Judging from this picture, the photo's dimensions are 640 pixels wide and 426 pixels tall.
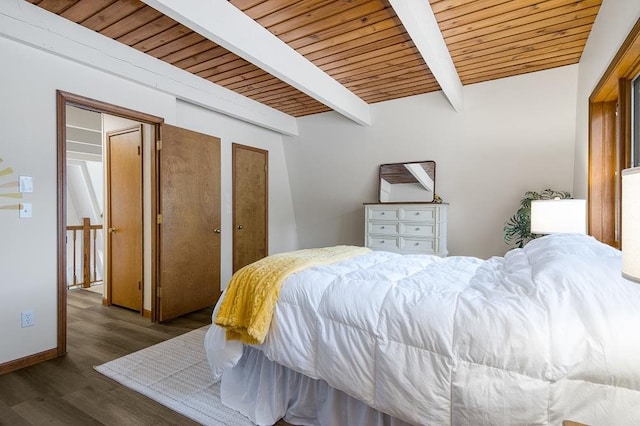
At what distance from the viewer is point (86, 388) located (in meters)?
2.17

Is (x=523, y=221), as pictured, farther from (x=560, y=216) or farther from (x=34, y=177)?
(x=34, y=177)

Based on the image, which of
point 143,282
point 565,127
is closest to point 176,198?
point 143,282

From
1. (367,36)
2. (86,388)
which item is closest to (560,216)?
(367,36)

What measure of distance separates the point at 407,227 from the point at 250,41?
2.68m

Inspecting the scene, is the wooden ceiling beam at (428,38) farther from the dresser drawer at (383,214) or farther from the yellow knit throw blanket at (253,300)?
the yellow knit throw blanket at (253,300)

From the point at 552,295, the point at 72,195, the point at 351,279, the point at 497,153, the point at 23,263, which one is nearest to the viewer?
the point at 552,295

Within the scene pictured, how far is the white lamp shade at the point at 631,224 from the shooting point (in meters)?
0.75

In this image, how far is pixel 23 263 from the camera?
97.5 inches

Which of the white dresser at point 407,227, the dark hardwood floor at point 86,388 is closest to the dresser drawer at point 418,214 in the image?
the white dresser at point 407,227

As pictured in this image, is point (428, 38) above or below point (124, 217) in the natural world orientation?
above

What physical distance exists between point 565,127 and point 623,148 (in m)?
1.44

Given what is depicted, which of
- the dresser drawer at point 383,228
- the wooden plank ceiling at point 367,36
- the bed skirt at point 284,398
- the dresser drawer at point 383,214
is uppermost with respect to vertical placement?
the wooden plank ceiling at point 367,36

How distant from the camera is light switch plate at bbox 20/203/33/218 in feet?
8.11

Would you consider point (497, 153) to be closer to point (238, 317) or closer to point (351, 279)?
point (351, 279)
